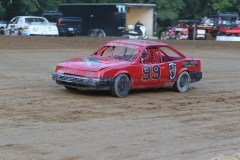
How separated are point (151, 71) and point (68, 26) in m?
29.5

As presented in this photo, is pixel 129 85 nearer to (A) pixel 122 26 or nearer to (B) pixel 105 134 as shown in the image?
(B) pixel 105 134

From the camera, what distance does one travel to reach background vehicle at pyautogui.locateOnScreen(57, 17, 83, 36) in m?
42.9

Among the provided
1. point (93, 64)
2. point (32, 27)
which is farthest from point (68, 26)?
point (93, 64)

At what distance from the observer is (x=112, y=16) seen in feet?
143

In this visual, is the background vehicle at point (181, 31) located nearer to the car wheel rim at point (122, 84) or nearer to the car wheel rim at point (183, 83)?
the car wheel rim at point (183, 83)

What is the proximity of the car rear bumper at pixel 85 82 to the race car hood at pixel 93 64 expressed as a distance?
9.7 inches

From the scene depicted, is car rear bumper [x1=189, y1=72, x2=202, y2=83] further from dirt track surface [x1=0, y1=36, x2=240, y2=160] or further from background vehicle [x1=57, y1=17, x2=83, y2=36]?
background vehicle [x1=57, y1=17, x2=83, y2=36]

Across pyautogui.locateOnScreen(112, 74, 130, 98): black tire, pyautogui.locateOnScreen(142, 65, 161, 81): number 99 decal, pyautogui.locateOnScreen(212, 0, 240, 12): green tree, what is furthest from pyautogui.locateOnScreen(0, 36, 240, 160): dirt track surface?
pyautogui.locateOnScreen(212, 0, 240, 12): green tree

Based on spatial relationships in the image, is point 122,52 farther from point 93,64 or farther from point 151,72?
point 93,64

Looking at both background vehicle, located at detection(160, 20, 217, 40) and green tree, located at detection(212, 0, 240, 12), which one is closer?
background vehicle, located at detection(160, 20, 217, 40)

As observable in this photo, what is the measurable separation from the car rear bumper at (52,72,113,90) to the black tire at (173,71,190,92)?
2480mm

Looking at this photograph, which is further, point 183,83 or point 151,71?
point 183,83

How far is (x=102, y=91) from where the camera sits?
565 inches

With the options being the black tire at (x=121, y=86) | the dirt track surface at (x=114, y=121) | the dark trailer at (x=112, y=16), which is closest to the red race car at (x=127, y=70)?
the black tire at (x=121, y=86)
